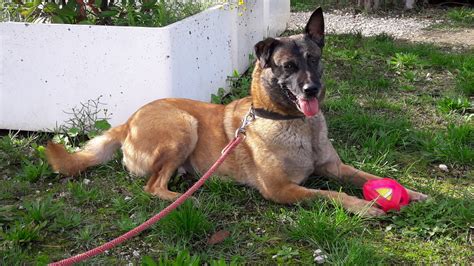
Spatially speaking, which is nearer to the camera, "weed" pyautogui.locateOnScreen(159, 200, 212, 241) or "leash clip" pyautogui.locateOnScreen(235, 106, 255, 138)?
"weed" pyautogui.locateOnScreen(159, 200, 212, 241)

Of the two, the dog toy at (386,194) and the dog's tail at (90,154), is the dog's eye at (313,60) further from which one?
the dog's tail at (90,154)

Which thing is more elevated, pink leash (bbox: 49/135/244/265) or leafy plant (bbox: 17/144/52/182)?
pink leash (bbox: 49/135/244/265)

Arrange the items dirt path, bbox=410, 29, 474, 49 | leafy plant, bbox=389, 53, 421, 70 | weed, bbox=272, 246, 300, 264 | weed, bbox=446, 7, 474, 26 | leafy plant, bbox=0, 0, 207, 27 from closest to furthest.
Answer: weed, bbox=272, 246, 300, 264 → leafy plant, bbox=0, 0, 207, 27 → leafy plant, bbox=389, 53, 421, 70 → dirt path, bbox=410, 29, 474, 49 → weed, bbox=446, 7, 474, 26

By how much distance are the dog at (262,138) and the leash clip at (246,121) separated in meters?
0.03

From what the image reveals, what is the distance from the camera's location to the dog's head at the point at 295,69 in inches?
130

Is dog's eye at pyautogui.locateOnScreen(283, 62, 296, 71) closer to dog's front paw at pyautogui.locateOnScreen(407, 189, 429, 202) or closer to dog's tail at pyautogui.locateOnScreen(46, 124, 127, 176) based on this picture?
dog's front paw at pyautogui.locateOnScreen(407, 189, 429, 202)

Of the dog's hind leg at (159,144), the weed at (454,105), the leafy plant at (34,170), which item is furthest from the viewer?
the weed at (454,105)

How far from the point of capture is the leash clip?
347cm

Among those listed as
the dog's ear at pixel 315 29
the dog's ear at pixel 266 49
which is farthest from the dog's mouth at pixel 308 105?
the dog's ear at pixel 315 29

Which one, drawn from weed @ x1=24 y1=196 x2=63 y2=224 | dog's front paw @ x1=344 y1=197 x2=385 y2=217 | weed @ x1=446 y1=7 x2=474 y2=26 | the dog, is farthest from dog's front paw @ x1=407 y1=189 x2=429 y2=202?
weed @ x1=446 y1=7 x2=474 y2=26

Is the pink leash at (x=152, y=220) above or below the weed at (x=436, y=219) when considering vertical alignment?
above

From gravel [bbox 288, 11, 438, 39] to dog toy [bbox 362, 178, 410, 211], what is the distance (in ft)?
16.3

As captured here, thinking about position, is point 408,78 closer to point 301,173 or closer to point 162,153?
point 301,173

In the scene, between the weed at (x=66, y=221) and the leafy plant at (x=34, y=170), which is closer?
the weed at (x=66, y=221)
